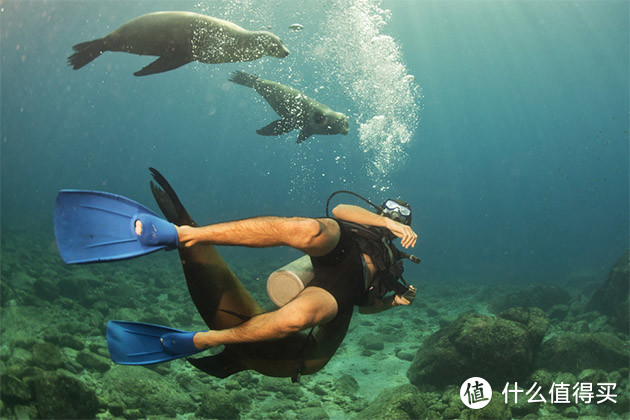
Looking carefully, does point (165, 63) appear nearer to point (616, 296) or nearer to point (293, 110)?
point (293, 110)

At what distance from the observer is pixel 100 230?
190cm

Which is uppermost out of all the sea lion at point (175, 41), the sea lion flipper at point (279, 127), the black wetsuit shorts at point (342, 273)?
the sea lion at point (175, 41)

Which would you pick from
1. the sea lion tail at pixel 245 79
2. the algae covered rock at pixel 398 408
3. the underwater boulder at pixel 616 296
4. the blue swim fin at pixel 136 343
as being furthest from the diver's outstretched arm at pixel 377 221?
the underwater boulder at pixel 616 296

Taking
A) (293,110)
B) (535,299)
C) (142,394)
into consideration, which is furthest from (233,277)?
(535,299)

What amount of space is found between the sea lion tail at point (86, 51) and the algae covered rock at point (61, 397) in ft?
16.4

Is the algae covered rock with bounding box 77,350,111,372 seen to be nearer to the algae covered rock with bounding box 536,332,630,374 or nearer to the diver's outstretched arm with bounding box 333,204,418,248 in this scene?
the diver's outstretched arm with bounding box 333,204,418,248

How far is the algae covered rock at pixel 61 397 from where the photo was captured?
4.17 m

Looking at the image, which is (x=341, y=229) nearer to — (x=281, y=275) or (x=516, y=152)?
(x=281, y=275)

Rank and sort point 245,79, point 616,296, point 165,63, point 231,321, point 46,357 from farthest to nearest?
point 616,296 < point 245,79 < point 165,63 < point 46,357 < point 231,321

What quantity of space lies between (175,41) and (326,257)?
527 cm

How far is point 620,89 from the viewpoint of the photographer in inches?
2320

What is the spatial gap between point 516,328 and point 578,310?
8794 mm

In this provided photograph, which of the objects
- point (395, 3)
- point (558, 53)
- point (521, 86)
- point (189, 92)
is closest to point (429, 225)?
point (521, 86)

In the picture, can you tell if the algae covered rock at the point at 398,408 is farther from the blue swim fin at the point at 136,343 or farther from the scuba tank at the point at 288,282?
the blue swim fin at the point at 136,343
